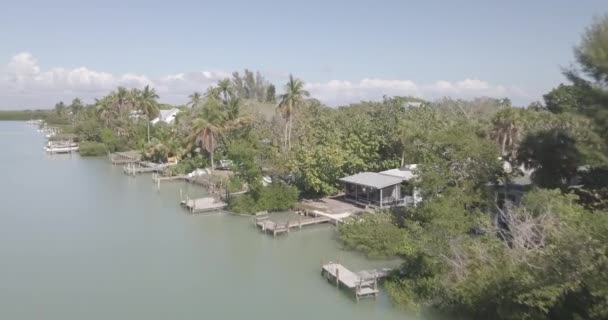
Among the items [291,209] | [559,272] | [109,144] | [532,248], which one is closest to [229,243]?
[291,209]

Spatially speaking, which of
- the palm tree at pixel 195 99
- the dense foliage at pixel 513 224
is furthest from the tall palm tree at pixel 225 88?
the dense foliage at pixel 513 224

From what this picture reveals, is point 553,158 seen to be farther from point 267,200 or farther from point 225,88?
point 225,88

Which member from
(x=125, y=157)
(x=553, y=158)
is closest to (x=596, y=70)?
(x=553, y=158)

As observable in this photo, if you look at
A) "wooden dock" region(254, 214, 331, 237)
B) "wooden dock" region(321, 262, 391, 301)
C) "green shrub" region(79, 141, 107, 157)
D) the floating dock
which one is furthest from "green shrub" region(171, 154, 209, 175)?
"wooden dock" region(321, 262, 391, 301)

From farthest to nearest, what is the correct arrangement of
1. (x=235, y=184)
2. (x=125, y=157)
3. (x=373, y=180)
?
1. (x=125, y=157)
2. (x=235, y=184)
3. (x=373, y=180)

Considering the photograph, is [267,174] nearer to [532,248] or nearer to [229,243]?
[229,243]

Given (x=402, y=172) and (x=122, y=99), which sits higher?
(x=122, y=99)

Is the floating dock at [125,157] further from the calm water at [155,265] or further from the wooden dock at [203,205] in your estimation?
the wooden dock at [203,205]
